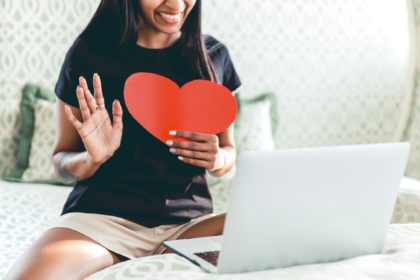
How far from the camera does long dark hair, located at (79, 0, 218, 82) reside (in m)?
1.64

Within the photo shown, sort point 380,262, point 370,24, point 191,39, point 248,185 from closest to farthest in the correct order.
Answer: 1. point 248,185
2. point 380,262
3. point 191,39
4. point 370,24

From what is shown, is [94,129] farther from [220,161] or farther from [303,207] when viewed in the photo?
[303,207]

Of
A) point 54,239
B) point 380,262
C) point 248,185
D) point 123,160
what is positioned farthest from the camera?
point 123,160

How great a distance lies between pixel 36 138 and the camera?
252cm

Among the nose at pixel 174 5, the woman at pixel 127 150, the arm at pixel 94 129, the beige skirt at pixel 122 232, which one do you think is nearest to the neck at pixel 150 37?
the woman at pixel 127 150

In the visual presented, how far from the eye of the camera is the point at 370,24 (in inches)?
124

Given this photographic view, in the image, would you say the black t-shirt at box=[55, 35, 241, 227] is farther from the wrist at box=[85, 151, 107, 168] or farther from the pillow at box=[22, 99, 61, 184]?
the pillow at box=[22, 99, 61, 184]

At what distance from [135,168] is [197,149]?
19 cm

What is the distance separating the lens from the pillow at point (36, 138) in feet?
8.22

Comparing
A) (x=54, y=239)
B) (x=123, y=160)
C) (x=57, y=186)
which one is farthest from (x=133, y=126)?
(x=57, y=186)

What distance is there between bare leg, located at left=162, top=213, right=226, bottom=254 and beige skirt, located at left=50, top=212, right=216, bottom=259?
0.6 inches

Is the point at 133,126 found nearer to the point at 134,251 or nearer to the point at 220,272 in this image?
the point at 134,251

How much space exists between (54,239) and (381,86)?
2164 millimetres

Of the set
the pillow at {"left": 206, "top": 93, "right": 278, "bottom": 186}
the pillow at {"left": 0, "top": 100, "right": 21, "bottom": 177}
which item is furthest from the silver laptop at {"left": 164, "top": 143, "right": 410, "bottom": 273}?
the pillow at {"left": 0, "top": 100, "right": 21, "bottom": 177}
